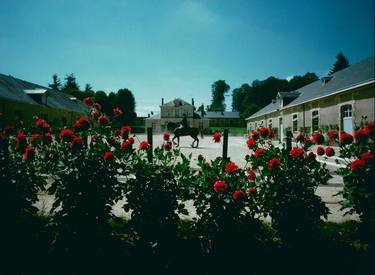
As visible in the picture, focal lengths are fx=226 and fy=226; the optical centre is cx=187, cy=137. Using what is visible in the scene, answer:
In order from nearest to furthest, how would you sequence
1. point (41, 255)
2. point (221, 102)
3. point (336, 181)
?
Result: point (41, 255), point (336, 181), point (221, 102)

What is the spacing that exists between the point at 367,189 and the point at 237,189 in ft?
4.43

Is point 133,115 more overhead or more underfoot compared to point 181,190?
more overhead

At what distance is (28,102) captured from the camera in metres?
26.6

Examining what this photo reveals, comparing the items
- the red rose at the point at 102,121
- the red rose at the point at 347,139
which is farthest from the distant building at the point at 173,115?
the red rose at the point at 347,139

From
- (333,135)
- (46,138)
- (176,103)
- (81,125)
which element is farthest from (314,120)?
(176,103)

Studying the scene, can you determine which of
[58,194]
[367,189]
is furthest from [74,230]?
[367,189]

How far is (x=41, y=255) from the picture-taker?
8.12 ft

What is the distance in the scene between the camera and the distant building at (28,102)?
23812 millimetres

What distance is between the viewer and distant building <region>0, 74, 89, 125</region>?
23.8 m

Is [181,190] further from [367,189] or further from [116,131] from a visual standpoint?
[367,189]

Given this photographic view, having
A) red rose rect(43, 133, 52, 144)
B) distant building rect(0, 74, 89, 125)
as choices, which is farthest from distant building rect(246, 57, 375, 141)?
distant building rect(0, 74, 89, 125)

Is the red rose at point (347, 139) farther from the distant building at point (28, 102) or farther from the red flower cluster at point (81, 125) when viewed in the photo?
the distant building at point (28, 102)

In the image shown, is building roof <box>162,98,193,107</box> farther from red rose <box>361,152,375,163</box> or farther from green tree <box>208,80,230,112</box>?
red rose <box>361,152,375,163</box>

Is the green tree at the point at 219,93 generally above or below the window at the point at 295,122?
above
